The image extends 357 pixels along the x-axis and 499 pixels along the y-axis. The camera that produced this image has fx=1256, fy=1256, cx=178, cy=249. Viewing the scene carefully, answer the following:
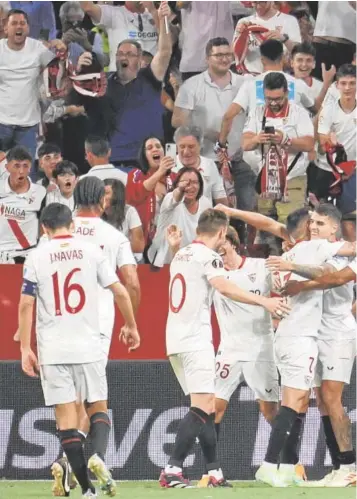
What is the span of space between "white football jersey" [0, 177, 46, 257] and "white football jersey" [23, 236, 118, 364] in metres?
3.94

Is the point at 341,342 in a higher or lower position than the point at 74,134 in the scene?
lower

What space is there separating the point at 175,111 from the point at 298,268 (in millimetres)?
4278

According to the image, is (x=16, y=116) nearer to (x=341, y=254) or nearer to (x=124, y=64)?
(x=124, y=64)

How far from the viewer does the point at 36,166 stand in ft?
42.5

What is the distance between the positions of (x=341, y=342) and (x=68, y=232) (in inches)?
106

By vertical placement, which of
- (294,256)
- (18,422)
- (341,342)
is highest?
(294,256)

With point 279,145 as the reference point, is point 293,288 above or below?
below

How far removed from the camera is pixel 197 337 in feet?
30.1

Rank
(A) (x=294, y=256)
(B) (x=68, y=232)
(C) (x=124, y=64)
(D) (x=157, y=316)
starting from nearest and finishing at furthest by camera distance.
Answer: (B) (x=68, y=232), (A) (x=294, y=256), (D) (x=157, y=316), (C) (x=124, y=64)

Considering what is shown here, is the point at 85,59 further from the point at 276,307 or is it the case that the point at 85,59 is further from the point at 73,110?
the point at 276,307

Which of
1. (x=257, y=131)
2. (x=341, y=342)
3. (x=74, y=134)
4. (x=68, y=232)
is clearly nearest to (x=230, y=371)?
(x=341, y=342)

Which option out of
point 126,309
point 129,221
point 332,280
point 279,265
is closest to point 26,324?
point 126,309

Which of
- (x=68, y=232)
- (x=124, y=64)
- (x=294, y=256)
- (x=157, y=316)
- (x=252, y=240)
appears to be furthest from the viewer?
(x=124, y=64)

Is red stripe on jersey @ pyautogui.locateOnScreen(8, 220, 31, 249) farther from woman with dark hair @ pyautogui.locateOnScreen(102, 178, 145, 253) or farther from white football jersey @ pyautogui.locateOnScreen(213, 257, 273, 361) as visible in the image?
white football jersey @ pyautogui.locateOnScreen(213, 257, 273, 361)
